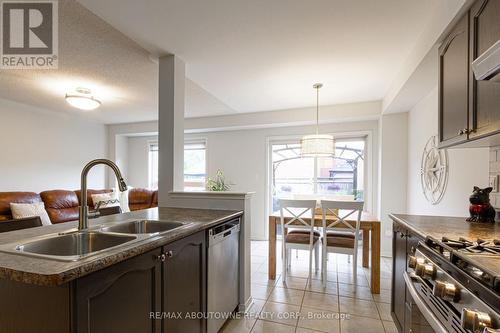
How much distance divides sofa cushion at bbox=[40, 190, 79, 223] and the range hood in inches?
202

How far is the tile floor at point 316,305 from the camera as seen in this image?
1.97 m

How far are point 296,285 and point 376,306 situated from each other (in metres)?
0.81

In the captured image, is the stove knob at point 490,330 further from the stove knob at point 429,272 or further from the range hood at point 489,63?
the range hood at point 489,63

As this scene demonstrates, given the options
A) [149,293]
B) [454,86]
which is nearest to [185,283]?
[149,293]

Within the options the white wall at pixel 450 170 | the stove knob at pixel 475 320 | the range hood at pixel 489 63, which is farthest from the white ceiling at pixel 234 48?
the stove knob at pixel 475 320

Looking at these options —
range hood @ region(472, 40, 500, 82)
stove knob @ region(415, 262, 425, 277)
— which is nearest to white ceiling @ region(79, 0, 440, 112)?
range hood @ region(472, 40, 500, 82)

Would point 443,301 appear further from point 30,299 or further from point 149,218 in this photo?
point 149,218

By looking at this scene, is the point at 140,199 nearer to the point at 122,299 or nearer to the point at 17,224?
the point at 17,224

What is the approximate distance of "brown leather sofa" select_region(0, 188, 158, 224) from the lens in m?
3.36

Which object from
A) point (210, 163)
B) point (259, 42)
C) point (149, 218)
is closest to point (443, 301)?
point (149, 218)

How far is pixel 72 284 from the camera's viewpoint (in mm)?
783

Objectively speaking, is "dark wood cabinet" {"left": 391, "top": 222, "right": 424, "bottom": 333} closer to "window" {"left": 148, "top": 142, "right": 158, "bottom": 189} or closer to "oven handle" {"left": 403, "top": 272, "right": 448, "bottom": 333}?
"oven handle" {"left": 403, "top": 272, "right": 448, "bottom": 333}

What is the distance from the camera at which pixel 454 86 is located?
5.09 ft

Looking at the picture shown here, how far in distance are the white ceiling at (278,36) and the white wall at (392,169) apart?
90 centimetres
